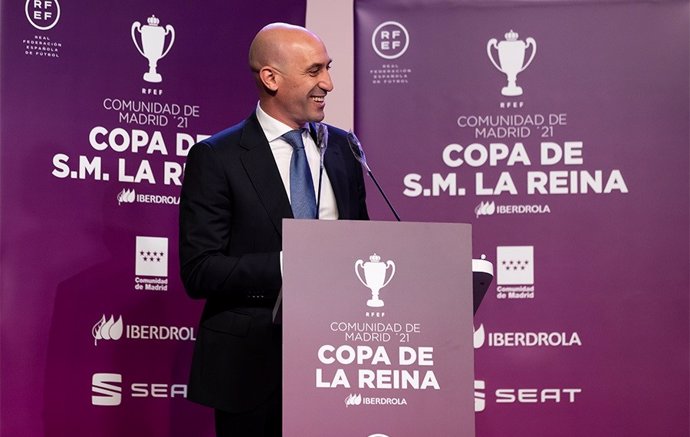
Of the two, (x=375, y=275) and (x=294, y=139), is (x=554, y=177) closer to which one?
(x=294, y=139)

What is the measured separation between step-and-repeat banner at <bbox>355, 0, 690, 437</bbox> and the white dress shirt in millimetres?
1298

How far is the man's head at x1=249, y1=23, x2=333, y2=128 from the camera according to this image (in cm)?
310

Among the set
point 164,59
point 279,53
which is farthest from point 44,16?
point 279,53

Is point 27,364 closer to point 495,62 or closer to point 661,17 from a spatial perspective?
point 495,62

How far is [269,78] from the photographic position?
10.3 feet

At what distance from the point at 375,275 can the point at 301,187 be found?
73 centimetres

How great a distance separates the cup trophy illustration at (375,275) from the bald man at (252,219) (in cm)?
42

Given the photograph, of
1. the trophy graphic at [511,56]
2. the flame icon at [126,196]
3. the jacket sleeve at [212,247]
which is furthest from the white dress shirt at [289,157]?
the trophy graphic at [511,56]

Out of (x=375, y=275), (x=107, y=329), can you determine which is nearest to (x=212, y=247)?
(x=375, y=275)

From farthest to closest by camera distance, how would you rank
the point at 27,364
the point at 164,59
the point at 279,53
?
the point at 164,59, the point at 27,364, the point at 279,53

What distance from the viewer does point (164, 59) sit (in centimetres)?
426

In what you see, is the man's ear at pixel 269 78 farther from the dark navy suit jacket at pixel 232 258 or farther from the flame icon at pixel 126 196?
the flame icon at pixel 126 196

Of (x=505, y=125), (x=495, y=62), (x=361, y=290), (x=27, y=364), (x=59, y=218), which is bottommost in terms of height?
(x=27, y=364)

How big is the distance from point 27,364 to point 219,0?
1694 millimetres
